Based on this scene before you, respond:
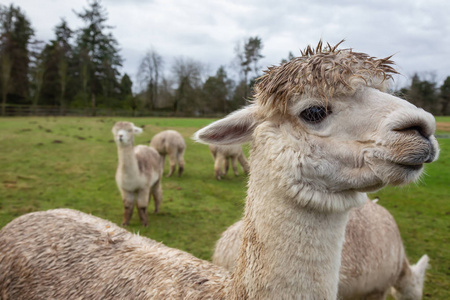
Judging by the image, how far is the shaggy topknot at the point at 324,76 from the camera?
1611mm

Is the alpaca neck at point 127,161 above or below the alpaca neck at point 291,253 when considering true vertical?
below

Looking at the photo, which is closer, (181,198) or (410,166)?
(410,166)

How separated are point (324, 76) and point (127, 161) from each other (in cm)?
592

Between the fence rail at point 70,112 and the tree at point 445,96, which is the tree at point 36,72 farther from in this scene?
the tree at point 445,96

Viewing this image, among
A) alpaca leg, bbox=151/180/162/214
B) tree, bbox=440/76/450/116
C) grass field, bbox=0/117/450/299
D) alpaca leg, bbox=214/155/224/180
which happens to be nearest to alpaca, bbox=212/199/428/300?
grass field, bbox=0/117/450/299

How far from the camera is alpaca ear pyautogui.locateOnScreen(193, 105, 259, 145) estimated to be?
1.97m

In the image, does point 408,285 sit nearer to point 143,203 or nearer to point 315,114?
point 315,114

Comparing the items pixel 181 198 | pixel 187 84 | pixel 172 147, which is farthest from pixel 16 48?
pixel 181 198

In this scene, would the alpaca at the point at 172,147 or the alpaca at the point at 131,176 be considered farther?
the alpaca at the point at 172,147

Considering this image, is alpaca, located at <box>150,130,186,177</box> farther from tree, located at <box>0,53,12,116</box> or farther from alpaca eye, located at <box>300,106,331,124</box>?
tree, located at <box>0,53,12,116</box>

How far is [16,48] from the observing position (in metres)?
39.7

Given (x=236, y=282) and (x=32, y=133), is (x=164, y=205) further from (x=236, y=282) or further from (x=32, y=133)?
(x=32, y=133)

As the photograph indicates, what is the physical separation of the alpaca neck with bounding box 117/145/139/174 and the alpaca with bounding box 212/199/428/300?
12.4 feet

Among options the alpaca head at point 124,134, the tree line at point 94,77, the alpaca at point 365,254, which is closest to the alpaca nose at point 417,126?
the alpaca at point 365,254
